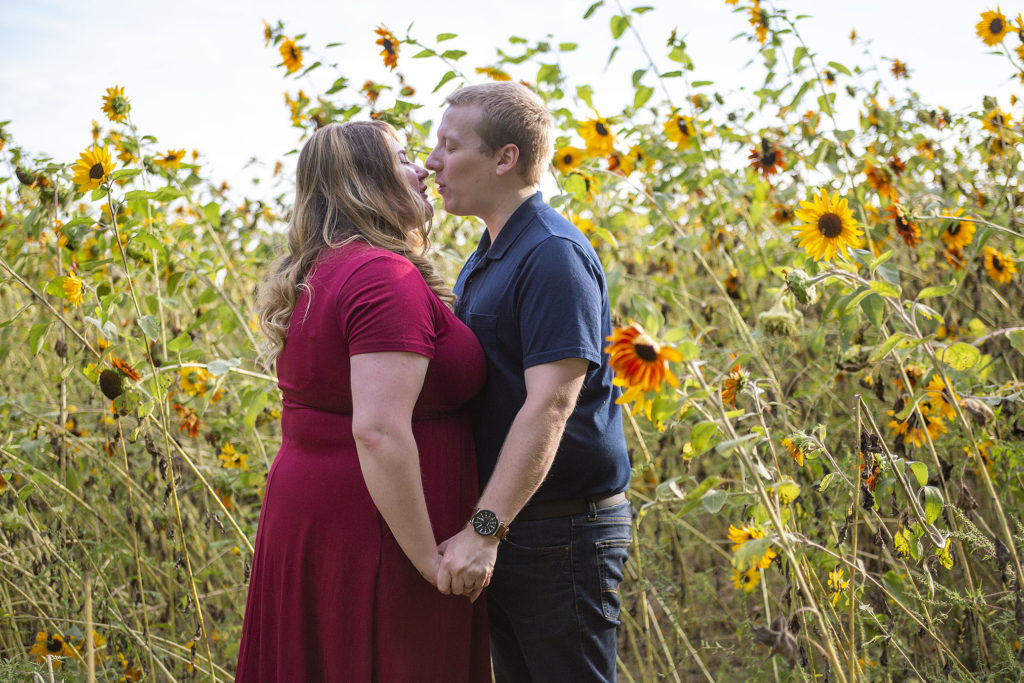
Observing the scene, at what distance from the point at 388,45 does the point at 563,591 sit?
1710 mm

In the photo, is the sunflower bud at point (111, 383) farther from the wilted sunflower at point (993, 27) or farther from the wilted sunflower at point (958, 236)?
the wilted sunflower at point (993, 27)

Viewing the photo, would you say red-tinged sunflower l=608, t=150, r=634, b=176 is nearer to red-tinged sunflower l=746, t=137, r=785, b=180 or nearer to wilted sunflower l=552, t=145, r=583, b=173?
wilted sunflower l=552, t=145, r=583, b=173

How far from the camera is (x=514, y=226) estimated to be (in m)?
1.56

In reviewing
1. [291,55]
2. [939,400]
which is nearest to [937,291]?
[939,400]

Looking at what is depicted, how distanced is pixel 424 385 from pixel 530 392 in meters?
0.19

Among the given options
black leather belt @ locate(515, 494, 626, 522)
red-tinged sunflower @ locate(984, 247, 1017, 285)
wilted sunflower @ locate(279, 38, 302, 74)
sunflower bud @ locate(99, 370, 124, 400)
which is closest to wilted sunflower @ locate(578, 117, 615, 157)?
wilted sunflower @ locate(279, 38, 302, 74)

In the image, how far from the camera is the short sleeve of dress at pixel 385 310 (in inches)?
51.1

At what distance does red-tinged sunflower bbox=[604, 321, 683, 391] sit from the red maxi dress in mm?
386

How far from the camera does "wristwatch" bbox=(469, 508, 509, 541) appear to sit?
4.44 ft

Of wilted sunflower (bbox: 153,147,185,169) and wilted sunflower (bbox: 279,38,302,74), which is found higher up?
wilted sunflower (bbox: 279,38,302,74)

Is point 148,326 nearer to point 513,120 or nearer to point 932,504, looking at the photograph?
point 513,120

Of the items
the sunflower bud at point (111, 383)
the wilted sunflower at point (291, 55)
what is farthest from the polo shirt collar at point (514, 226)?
the wilted sunflower at point (291, 55)

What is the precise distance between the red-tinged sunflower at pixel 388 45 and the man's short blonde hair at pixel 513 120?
94 centimetres

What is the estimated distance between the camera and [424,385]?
1.41 metres
